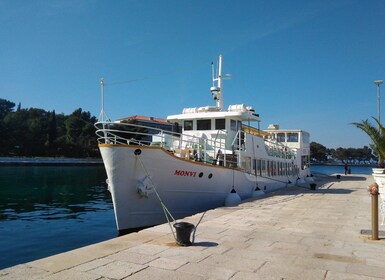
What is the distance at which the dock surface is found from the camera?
5.08 meters

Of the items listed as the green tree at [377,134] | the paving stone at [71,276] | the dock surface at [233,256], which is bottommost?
the dock surface at [233,256]

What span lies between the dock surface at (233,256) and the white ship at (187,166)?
1.79 meters

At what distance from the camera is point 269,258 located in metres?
5.94

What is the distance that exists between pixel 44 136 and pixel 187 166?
3067 inches

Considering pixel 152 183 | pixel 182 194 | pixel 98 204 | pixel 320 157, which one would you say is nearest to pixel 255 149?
pixel 182 194

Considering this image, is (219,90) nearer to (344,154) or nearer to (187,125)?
(187,125)

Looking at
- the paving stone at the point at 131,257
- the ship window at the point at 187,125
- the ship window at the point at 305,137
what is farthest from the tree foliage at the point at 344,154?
the paving stone at the point at 131,257

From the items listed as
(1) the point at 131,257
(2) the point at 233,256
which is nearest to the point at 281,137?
(2) the point at 233,256

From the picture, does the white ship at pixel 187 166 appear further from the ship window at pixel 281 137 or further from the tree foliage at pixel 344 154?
the tree foliage at pixel 344 154

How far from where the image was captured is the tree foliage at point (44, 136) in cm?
7631

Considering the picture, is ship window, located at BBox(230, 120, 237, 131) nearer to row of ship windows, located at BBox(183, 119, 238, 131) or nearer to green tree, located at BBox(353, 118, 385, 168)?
row of ship windows, located at BBox(183, 119, 238, 131)

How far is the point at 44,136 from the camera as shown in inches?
A: 3243

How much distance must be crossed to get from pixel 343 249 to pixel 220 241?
2.33m

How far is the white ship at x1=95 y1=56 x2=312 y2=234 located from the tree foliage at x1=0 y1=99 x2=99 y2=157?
68.3 meters
